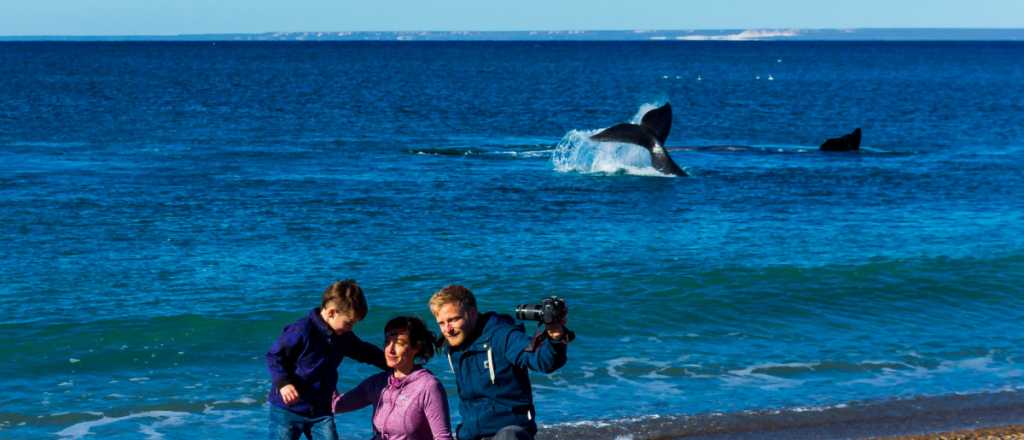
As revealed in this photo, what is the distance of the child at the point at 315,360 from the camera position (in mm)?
7387

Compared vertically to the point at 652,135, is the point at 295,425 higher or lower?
higher

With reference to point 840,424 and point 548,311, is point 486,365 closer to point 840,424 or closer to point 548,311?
point 548,311

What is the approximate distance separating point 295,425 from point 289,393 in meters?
0.36

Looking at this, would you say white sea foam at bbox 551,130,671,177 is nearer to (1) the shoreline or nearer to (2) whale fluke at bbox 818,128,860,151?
(2) whale fluke at bbox 818,128,860,151

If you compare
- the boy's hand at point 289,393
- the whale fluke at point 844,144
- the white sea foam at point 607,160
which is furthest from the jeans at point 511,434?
the whale fluke at point 844,144

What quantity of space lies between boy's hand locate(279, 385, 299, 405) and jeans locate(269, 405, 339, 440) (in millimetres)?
268

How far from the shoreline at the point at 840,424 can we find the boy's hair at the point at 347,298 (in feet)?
14.4

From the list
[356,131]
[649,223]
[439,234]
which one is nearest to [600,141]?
[649,223]

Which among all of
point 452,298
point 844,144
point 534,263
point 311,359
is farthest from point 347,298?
point 844,144

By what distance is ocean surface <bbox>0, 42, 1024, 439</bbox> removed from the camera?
1362cm

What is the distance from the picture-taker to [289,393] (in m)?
7.44

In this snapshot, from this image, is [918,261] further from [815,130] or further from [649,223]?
[815,130]

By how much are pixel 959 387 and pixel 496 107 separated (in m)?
52.8

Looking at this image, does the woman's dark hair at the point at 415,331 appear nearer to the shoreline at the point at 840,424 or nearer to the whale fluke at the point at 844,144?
the shoreline at the point at 840,424
